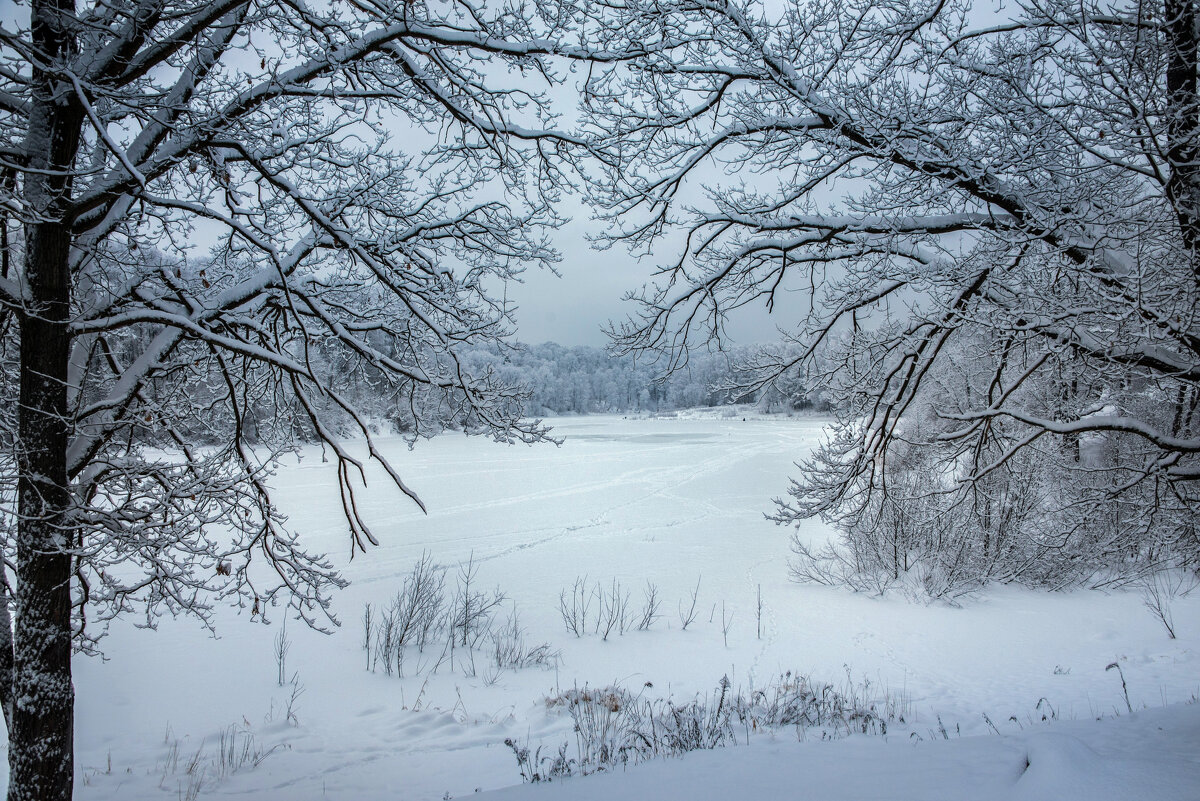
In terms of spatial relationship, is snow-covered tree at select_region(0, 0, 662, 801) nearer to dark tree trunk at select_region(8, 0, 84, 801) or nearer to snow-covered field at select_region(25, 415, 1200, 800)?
dark tree trunk at select_region(8, 0, 84, 801)

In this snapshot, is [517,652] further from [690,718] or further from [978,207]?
[978,207]

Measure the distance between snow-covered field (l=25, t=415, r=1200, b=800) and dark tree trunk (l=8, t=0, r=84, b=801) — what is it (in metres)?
2.21

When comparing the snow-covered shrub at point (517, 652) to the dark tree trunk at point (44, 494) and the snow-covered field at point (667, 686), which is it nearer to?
the snow-covered field at point (667, 686)

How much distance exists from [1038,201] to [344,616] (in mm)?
11241

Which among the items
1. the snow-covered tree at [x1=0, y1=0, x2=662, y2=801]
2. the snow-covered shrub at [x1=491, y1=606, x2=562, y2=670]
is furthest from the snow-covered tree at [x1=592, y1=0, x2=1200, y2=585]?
the snow-covered shrub at [x1=491, y1=606, x2=562, y2=670]

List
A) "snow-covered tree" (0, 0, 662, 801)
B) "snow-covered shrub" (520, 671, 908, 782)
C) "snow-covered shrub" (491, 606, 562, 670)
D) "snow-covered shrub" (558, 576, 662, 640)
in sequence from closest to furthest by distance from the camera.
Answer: "snow-covered tree" (0, 0, 662, 801) < "snow-covered shrub" (520, 671, 908, 782) < "snow-covered shrub" (491, 606, 562, 670) < "snow-covered shrub" (558, 576, 662, 640)

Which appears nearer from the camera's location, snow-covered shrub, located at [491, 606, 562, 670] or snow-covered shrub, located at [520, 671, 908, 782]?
snow-covered shrub, located at [520, 671, 908, 782]

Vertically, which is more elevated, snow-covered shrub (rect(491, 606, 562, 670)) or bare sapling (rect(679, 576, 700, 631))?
snow-covered shrub (rect(491, 606, 562, 670))

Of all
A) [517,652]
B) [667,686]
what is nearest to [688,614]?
[667,686]

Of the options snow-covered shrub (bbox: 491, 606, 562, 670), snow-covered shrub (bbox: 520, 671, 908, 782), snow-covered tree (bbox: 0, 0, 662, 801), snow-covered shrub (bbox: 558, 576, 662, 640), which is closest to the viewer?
snow-covered tree (bbox: 0, 0, 662, 801)

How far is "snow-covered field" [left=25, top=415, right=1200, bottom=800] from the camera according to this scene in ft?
11.2

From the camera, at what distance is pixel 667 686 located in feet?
25.7

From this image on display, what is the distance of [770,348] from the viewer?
5887 mm

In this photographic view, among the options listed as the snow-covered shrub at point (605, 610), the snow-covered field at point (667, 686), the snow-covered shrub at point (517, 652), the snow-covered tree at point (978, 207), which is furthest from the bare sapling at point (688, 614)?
the snow-covered tree at point (978, 207)
